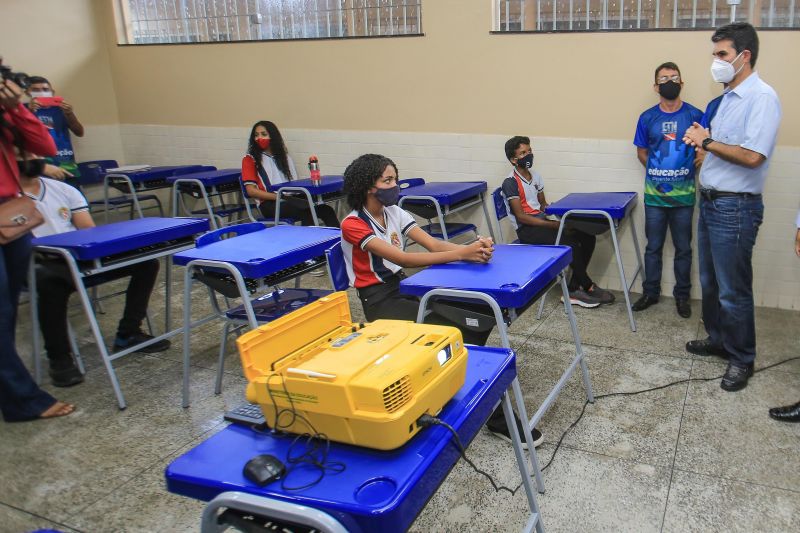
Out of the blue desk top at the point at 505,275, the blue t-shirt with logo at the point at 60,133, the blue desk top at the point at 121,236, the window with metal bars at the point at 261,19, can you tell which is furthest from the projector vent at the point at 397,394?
the blue t-shirt with logo at the point at 60,133

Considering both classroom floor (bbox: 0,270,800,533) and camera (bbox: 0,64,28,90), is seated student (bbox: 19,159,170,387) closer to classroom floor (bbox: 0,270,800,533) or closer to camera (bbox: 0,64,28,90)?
classroom floor (bbox: 0,270,800,533)

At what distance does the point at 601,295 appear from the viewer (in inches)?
161

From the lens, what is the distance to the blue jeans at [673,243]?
12.4 feet

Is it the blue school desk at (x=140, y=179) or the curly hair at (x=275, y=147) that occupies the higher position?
the curly hair at (x=275, y=147)

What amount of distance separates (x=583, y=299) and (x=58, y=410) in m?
3.15

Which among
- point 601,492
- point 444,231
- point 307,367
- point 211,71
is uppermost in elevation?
point 211,71

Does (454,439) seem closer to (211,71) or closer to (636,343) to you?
Result: (636,343)

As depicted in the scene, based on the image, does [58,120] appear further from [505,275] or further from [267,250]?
[505,275]

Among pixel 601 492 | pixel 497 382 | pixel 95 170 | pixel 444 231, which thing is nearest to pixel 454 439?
pixel 497 382

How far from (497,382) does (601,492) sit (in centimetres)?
99

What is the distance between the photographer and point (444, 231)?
3.98 meters

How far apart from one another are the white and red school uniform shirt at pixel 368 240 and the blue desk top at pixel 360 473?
127 cm

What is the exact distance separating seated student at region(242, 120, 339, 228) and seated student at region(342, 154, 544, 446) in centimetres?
195

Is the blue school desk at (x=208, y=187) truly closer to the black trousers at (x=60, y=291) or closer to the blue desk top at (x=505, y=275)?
the black trousers at (x=60, y=291)
